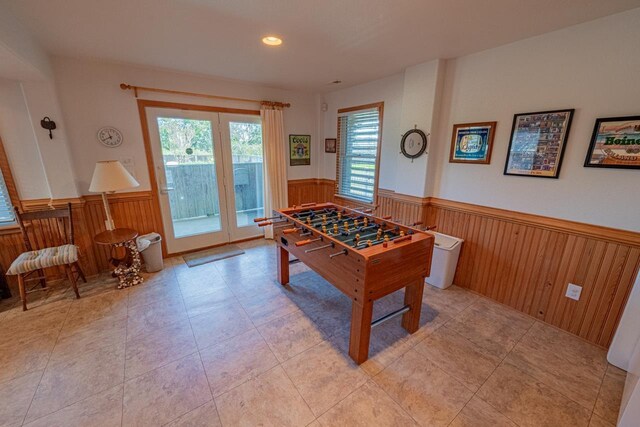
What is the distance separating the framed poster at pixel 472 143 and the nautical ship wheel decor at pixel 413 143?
295 millimetres

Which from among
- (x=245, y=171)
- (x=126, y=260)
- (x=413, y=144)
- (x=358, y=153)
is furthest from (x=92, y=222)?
(x=413, y=144)

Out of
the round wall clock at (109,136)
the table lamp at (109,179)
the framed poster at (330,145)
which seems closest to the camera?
the table lamp at (109,179)

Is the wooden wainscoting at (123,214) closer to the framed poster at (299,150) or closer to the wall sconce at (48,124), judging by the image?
the wall sconce at (48,124)

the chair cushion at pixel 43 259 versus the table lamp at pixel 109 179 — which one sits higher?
the table lamp at pixel 109 179

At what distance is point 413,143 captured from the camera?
293cm

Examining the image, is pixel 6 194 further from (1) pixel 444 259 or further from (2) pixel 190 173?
(1) pixel 444 259

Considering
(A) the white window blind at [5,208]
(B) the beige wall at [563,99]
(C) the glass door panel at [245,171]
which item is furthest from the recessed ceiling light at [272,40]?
(A) the white window blind at [5,208]

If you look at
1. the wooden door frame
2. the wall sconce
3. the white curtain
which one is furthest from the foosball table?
the wall sconce

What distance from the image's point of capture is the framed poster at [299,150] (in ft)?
14.0

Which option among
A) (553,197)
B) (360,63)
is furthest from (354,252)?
(360,63)

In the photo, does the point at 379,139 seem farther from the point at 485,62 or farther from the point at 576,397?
the point at 576,397

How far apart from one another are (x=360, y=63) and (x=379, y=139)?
3.29ft

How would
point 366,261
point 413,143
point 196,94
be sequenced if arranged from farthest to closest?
point 196,94 < point 413,143 < point 366,261

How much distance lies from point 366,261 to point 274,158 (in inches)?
113
